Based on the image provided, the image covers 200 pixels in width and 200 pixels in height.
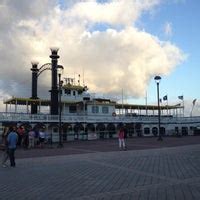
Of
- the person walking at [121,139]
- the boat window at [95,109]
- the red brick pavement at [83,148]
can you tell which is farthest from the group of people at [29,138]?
the boat window at [95,109]

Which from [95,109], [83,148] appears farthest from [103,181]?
[95,109]

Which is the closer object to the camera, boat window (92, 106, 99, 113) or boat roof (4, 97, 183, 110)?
boat roof (4, 97, 183, 110)

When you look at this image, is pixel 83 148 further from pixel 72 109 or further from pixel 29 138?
pixel 72 109

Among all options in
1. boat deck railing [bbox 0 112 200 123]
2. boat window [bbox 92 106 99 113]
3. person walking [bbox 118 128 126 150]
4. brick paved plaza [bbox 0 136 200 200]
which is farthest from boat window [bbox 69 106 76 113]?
brick paved plaza [bbox 0 136 200 200]

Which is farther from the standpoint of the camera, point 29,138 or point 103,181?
point 29,138

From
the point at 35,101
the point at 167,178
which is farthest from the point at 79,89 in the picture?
the point at 167,178

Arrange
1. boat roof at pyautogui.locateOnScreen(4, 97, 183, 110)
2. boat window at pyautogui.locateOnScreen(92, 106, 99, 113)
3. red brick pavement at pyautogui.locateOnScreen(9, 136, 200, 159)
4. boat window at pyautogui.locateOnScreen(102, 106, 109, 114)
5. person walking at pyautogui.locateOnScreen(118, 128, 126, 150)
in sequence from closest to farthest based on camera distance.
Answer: red brick pavement at pyautogui.locateOnScreen(9, 136, 200, 159) → person walking at pyautogui.locateOnScreen(118, 128, 126, 150) → boat roof at pyautogui.locateOnScreen(4, 97, 183, 110) → boat window at pyautogui.locateOnScreen(92, 106, 99, 113) → boat window at pyautogui.locateOnScreen(102, 106, 109, 114)

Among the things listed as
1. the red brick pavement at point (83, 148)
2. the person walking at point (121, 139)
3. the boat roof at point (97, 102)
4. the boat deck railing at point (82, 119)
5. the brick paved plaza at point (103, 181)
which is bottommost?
the brick paved plaza at point (103, 181)

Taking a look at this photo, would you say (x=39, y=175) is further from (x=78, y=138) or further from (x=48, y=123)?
(x=78, y=138)

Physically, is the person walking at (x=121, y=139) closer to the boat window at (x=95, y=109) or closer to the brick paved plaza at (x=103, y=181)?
the brick paved plaza at (x=103, y=181)

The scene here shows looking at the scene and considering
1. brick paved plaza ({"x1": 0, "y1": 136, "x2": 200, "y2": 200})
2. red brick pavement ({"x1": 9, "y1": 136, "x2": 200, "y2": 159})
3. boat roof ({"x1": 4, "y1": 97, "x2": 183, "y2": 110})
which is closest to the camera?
brick paved plaza ({"x1": 0, "y1": 136, "x2": 200, "y2": 200})

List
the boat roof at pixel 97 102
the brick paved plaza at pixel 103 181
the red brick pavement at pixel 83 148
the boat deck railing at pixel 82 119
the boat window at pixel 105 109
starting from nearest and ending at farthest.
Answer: the brick paved plaza at pixel 103 181, the red brick pavement at pixel 83 148, the boat deck railing at pixel 82 119, the boat roof at pixel 97 102, the boat window at pixel 105 109

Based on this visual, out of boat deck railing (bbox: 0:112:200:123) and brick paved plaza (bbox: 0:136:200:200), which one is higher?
boat deck railing (bbox: 0:112:200:123)

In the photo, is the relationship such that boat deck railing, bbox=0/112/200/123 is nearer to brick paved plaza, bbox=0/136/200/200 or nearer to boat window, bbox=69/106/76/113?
boat window, bbox=69/106/76/113
